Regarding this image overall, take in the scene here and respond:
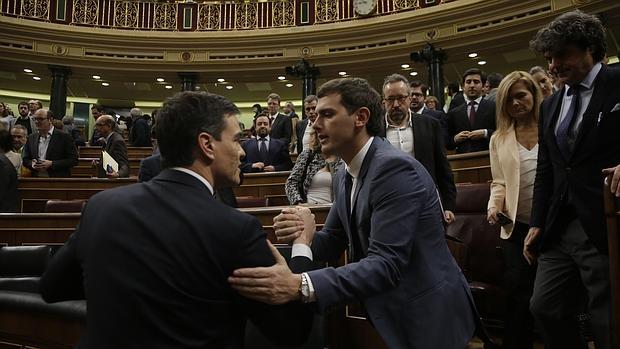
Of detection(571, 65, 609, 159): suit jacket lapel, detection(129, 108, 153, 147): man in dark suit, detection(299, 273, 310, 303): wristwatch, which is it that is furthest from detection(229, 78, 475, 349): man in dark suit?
detection(129, 108, 153, 147): man in dark suit

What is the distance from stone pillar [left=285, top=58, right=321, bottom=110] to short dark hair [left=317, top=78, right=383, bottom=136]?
9.35m

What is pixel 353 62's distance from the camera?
10.7 m

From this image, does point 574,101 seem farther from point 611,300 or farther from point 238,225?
point 238,225

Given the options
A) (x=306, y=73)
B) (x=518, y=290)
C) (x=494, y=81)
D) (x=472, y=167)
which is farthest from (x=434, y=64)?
(x=518, y=290)

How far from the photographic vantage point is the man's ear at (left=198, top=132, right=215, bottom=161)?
3.88 ft

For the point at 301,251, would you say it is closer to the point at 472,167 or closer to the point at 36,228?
the point at 36,228

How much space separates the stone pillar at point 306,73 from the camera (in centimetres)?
1080

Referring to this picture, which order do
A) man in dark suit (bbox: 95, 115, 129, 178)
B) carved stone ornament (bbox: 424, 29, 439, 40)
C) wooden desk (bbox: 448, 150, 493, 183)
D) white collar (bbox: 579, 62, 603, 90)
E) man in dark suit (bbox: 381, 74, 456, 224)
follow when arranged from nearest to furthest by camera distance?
white collar (bbox: 579, 62, 603, 90)
man in dark suit (bbox: 381, 74, 456, 224)
wooden desk (bbox: 448, 150, 493, 183)
man in dark suit (bbox: 95, 115, 129, 178)
carved stone ornament (bbox: 424, 29, 439, 40)

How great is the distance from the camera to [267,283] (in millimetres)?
1067

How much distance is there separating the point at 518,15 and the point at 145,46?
7623 mm

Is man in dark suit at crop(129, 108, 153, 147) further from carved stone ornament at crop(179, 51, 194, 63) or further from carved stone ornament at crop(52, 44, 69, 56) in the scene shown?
carved stone ornament at crop(52, 44, 69, 56)

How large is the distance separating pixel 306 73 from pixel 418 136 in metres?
8.21

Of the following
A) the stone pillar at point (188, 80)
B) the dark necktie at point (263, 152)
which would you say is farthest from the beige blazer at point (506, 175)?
the stone pillar at point (188, 80)

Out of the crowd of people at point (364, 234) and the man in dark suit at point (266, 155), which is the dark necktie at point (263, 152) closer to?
the man in dark suit at point (266, 155)
